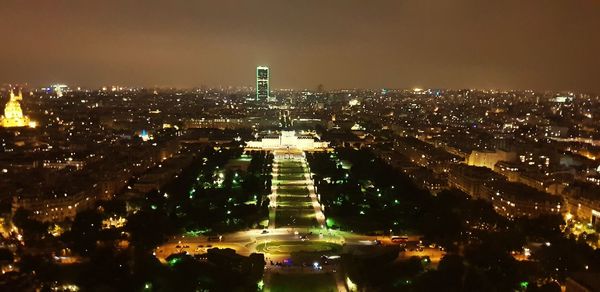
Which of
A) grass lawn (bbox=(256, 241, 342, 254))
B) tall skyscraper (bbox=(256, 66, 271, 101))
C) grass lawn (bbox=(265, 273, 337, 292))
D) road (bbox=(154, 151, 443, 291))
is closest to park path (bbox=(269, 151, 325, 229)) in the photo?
road (bbox=(154, 151, 443, 291))

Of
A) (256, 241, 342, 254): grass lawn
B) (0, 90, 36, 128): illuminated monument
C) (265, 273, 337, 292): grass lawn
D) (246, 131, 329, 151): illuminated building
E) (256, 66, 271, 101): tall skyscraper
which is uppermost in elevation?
(256, 66, 271, 101): tall skyscraper

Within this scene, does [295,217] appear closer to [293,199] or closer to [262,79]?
[293,199]

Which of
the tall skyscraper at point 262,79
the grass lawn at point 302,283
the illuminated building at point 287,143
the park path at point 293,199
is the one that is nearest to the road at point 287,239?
the park path at point 293,199

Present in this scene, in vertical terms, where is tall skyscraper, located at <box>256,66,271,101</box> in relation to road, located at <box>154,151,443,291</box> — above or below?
above

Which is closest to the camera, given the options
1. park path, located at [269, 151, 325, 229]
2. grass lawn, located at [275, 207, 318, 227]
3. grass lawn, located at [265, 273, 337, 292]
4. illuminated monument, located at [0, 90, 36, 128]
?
grass lawn, located at [265, 273, 337, 292]

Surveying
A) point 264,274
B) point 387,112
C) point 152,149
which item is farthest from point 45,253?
point 387,112

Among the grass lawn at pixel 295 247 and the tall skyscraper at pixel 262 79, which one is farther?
the tall skyscraper at pixel 262 79

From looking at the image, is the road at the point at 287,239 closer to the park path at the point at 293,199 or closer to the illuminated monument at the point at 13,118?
the park path at the point at 293,199

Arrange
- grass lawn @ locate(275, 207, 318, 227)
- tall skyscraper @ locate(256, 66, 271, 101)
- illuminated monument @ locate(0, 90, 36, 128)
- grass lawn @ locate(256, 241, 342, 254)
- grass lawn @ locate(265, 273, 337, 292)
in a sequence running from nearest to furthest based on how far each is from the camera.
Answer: grass lawn @ locate(265, 273, 337, 292), grass lawn @ locate(256, 241, 342, 254), grass lawn @ locate(275, 207, 318, 227), illuminated monument @ locate(0, 90, 36, 128), tall skyscraper @ locate(256, 66, 271, 101)

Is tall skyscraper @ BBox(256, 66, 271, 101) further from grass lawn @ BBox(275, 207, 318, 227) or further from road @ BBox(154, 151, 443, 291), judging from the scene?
grass lawn @ BBox(275, 207, 318, 227)

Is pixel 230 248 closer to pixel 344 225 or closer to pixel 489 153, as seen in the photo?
pixel 344 225

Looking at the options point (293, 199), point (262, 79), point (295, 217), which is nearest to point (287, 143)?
point (293, 199)
